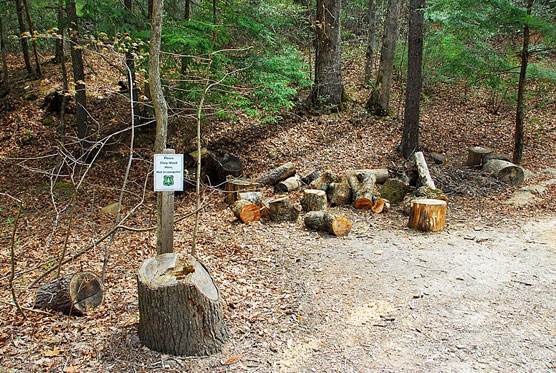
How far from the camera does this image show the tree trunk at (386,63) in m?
12.9

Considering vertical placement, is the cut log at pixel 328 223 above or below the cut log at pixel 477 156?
below

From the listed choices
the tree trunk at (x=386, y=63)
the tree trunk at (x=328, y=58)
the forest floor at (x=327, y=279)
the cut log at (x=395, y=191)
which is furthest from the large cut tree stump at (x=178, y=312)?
the tree trunk at (x=386, y=63)

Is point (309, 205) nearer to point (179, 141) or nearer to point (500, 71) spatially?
point (179, 141)

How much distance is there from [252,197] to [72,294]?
13.6ft

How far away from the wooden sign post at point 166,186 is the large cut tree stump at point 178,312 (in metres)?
0.80

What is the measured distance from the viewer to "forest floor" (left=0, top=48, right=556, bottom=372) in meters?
3.58

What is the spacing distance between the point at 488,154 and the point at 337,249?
20.1 feet

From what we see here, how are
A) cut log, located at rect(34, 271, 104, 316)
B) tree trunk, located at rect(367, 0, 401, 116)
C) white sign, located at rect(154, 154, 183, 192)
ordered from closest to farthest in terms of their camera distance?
cut log, located at rect(34, 271, 104, 316) < white sign, located at rect(154, 154, 183, 192) < tree trunk, located at rect(367, 0, 401, 116)

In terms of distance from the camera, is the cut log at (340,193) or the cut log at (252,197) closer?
the cut log at (252,197)

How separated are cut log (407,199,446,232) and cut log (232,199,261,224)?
297 cm

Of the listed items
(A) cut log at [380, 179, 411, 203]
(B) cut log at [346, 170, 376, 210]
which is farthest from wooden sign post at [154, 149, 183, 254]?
(A) cut log at [380, 179, 411, 203]

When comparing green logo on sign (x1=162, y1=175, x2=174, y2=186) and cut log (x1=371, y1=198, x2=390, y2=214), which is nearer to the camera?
green logo on sign (x1=162, y1=175, x2=174, y2=186)

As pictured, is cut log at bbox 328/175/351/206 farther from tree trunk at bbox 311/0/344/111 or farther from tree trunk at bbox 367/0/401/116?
tree trunk at bbox 367/0/401/116

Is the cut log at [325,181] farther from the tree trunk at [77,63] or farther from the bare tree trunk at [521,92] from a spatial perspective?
the tree trunk at [77,63]
